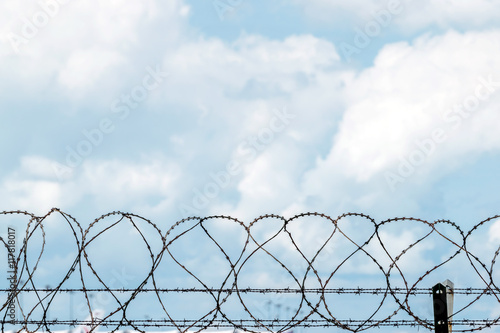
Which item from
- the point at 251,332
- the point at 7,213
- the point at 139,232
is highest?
the point at 7,213

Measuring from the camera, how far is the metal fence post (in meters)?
12.0

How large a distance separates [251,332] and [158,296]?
1.56 m

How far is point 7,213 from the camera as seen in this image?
1296 centimetres

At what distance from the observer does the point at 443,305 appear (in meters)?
12.0

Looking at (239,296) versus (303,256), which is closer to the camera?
(303,256)

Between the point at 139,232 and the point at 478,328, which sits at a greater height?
the point at 139,232

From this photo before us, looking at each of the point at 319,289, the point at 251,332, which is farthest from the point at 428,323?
the point at 251,332

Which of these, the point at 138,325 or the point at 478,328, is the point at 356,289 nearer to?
the point at 478,328

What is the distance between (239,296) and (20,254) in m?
3.63

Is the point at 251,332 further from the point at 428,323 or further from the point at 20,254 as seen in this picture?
the point at 20,254

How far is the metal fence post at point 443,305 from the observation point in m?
12.0

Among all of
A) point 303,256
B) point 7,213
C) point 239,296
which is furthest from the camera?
point 7,213

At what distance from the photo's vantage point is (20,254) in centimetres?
1248

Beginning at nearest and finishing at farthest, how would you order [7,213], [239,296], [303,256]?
1. [303,256]
2. [239,296]
3. [7,213]
